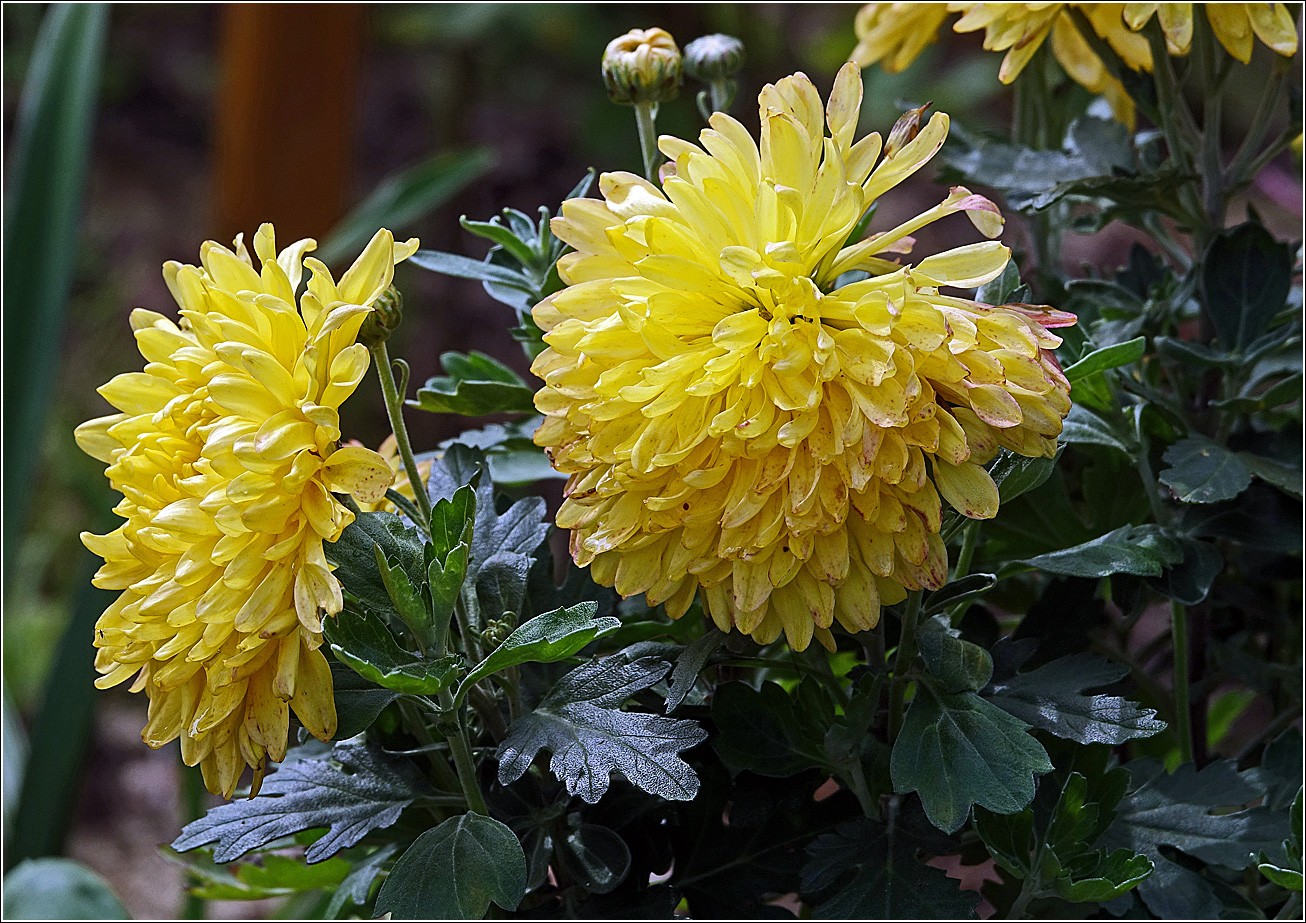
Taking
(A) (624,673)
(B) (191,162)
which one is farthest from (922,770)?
(B) (191,162)

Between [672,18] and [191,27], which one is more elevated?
[191,27]

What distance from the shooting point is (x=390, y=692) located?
1.10 feet

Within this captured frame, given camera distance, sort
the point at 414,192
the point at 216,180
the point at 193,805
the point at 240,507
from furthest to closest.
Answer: the point at 216,180 < the point at 414,192 < the point at 193,805 < the point at 240,507

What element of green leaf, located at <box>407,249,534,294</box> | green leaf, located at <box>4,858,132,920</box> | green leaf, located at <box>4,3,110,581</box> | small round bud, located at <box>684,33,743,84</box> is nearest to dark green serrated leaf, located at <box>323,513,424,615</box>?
green leaf, located at <box>407,249,534,294</box>

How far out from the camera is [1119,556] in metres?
0.36

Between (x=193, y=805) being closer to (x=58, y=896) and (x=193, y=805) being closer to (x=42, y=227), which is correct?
(x=58, y=896)

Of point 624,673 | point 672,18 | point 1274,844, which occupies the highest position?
point 672,18

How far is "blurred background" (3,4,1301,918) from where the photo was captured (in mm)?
871

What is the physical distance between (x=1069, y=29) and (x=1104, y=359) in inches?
8.5

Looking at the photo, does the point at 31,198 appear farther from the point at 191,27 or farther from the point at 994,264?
the point at 191,27

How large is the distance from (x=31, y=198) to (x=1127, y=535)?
0.80m

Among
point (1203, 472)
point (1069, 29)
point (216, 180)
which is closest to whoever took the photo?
point (1203, 472)

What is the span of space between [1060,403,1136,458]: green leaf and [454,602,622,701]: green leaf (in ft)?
0.58

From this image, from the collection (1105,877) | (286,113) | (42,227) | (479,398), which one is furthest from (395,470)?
(286,113)
